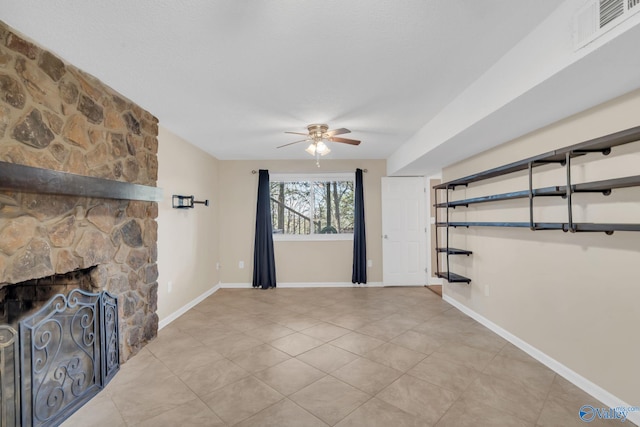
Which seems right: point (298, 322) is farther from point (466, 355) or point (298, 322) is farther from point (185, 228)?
point (185, 228)

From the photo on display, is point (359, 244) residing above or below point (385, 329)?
above

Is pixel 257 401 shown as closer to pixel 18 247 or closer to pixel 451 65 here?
pixel 18 247

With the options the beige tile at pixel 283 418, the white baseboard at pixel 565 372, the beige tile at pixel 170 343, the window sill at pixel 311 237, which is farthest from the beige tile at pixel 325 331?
the window sill at pixel 311 237

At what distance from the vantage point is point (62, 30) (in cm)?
161

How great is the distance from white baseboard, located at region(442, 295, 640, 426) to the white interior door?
5.79 ft

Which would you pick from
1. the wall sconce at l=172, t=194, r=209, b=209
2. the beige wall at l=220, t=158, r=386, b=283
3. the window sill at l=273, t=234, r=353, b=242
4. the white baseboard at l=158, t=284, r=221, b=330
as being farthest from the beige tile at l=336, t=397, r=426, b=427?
the window sill at l=273, t=234, r=353, b=242

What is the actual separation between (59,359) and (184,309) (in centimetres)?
173

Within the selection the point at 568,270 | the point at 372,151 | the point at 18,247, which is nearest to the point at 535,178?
the point at 568,270

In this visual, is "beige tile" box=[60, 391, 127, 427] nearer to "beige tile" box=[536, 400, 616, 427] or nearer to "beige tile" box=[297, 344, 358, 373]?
"beige tile" box=[297, 344, 358, 373]

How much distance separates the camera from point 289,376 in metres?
2.23

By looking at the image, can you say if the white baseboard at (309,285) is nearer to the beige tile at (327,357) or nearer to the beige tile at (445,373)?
the beige tile at (327,357)

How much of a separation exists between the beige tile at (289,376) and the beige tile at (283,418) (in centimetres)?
16

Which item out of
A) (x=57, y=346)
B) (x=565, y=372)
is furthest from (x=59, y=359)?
(x=565, y=372)

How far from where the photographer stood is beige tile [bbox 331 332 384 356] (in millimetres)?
2680
